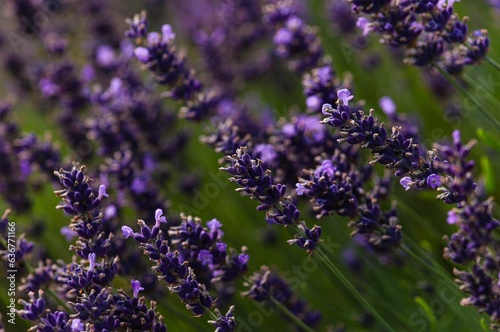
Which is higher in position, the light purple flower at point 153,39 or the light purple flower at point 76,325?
the light purple flower at point 153,39

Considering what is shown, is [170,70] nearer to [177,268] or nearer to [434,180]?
[177,268]

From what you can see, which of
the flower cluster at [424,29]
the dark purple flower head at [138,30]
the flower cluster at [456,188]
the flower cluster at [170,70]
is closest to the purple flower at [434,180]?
the flower cluster at [456,188]

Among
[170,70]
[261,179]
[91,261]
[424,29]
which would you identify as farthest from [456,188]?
[170,70]

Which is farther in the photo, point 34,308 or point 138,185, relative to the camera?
point 138,185

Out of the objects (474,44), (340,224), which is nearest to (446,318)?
(340,224)

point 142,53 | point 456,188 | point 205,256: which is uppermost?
point 142,53

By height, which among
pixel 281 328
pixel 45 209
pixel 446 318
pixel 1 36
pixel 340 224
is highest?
pixel 1 36

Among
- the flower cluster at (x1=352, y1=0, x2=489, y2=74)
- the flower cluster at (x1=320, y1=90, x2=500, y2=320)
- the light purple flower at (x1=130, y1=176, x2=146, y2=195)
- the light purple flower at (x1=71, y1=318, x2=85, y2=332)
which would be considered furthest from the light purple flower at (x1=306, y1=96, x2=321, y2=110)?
the light purple flower at (x1=71, y1=318, x2=85, y2=332)

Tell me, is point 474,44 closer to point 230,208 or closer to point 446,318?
point 446,318

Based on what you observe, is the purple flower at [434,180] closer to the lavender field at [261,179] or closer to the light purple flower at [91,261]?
the lavender field at [261,179]
